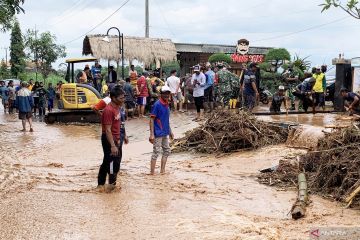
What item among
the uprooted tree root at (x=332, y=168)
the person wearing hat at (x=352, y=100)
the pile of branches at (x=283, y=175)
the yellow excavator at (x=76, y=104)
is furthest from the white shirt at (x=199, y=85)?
the uprooted tree root at (x=332, y=168)

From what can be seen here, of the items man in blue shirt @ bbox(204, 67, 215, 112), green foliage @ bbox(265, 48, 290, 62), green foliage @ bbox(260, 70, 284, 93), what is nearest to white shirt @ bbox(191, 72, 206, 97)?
man in blue shirt @ bbox(204, 67, 215, 112)

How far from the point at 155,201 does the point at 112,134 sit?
48.6 inches

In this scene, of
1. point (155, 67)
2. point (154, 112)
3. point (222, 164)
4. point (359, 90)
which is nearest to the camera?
point (154, 112)

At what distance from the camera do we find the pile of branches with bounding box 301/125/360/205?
748 centimetres

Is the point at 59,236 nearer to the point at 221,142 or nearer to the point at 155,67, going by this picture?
the point at 221,142

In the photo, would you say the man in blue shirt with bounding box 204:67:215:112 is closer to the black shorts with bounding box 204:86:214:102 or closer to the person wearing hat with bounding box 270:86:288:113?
the black shorts with bounding box 204:86:214:102

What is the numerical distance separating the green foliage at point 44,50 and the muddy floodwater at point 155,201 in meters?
29.5

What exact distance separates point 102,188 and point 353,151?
12.4 ft

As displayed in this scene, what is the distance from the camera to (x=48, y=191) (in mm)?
8031

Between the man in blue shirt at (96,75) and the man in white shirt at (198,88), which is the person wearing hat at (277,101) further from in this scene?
the man in blue shirt at (96,75)

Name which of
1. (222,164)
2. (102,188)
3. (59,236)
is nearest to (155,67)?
(222,164)

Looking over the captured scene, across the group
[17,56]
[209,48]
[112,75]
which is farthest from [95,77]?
[17,56]

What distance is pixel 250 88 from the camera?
48.5ft

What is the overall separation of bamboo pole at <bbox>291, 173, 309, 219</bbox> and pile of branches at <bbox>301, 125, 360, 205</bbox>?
193 millimetres
